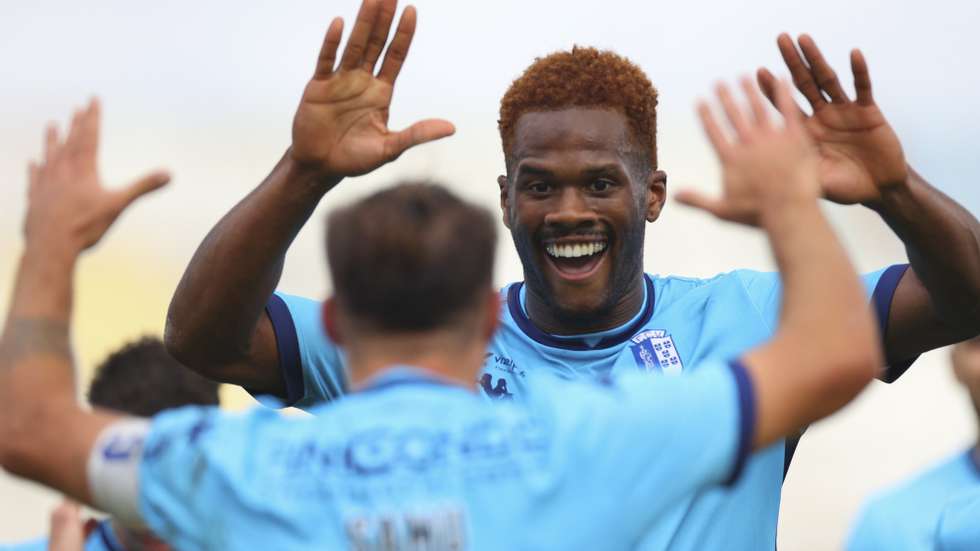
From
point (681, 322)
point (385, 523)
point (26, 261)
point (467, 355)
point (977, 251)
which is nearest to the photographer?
point (385, 523)

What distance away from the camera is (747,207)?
3199 millimetres

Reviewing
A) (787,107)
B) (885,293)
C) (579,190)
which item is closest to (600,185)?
(579,190)

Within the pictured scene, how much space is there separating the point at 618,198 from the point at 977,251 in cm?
125

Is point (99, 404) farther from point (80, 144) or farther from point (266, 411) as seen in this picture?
point (266, 411)

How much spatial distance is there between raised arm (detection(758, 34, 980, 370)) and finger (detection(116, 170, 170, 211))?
2.05m

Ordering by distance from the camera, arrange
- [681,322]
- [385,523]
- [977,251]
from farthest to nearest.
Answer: [681,322] < [977,251] < [385,523]

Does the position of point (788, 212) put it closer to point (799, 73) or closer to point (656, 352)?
point (799, 73)

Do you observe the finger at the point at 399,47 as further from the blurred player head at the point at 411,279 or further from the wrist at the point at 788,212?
the wrist at the point at 788,212

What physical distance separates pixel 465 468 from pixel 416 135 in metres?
1.80

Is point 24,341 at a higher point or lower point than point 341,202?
lower

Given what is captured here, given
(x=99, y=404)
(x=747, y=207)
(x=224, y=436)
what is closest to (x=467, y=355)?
(x=224, y=436)

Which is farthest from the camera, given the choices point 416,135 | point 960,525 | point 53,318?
point 960,525

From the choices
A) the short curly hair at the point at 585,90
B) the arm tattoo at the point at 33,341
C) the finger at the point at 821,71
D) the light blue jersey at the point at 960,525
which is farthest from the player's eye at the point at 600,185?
the arm tattoo at the point at 33,341

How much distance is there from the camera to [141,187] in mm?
3154
